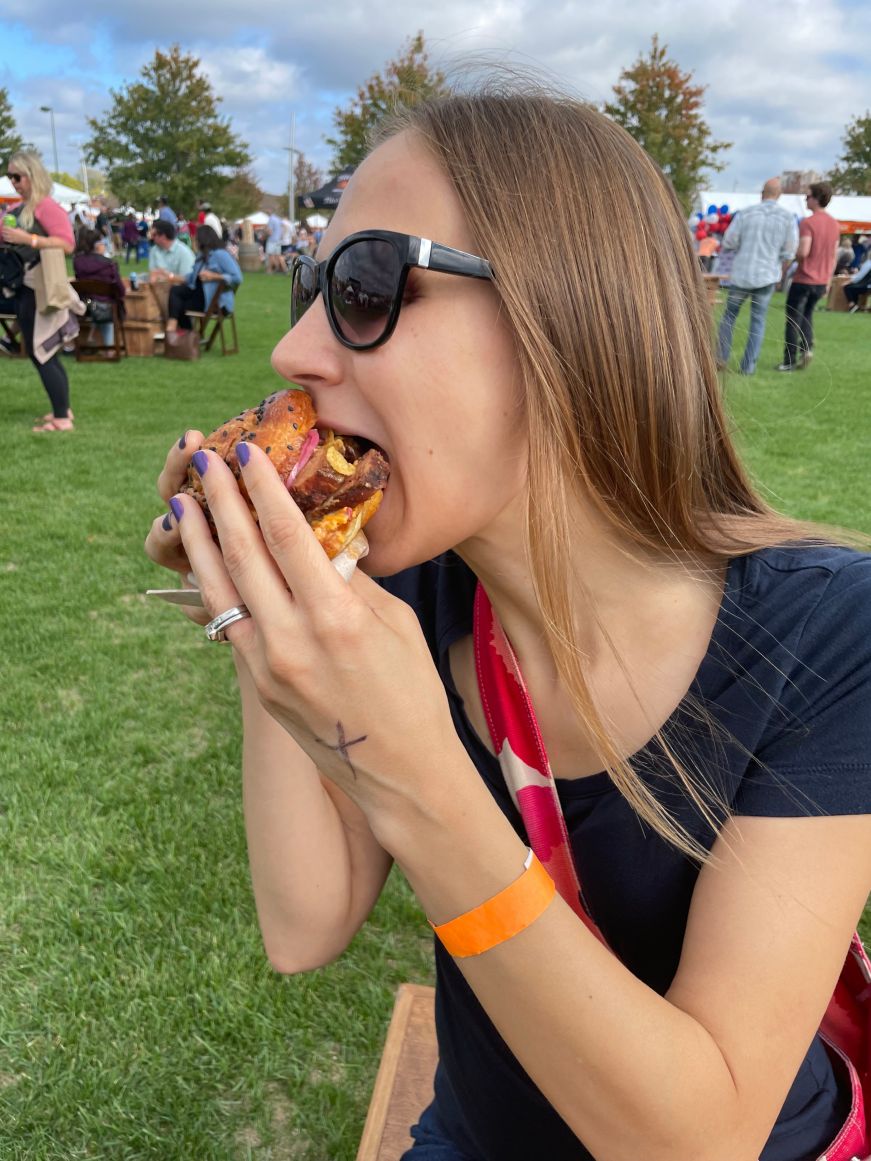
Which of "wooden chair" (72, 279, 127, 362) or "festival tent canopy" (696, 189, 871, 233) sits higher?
"festival tent canopy" (696, 189, 871, 233)

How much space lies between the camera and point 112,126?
144 feet

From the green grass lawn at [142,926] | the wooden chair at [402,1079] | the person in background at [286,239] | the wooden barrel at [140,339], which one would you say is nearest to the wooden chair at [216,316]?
the wooden barrel at [140,339]

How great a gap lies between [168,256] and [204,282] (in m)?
1.62

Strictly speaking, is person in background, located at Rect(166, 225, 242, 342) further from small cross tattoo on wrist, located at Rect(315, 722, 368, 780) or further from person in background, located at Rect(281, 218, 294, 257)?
person in background, located at Rect(281, 218, 294, 257)

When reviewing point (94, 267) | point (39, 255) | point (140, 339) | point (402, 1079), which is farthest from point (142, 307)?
point (402, 1079)

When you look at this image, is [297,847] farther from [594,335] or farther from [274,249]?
[274,249]

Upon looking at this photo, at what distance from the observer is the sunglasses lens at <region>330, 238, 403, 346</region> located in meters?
1.38

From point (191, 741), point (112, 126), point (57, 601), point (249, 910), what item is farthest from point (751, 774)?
point (112, 126)

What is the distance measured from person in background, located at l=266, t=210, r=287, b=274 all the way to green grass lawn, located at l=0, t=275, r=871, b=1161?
35.6m

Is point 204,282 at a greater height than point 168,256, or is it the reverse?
point 168,256

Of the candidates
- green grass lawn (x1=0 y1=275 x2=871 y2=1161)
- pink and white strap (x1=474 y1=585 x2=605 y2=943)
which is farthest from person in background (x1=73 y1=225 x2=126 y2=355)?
pink and white strap (x1=474 y1=585 x2=605 y2=943)

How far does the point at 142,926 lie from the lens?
118 inches

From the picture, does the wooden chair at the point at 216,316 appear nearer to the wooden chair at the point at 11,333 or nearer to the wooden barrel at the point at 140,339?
the wooden barrel at the point at 140,339

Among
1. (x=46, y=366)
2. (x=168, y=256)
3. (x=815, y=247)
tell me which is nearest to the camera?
(x=46, y=366)
